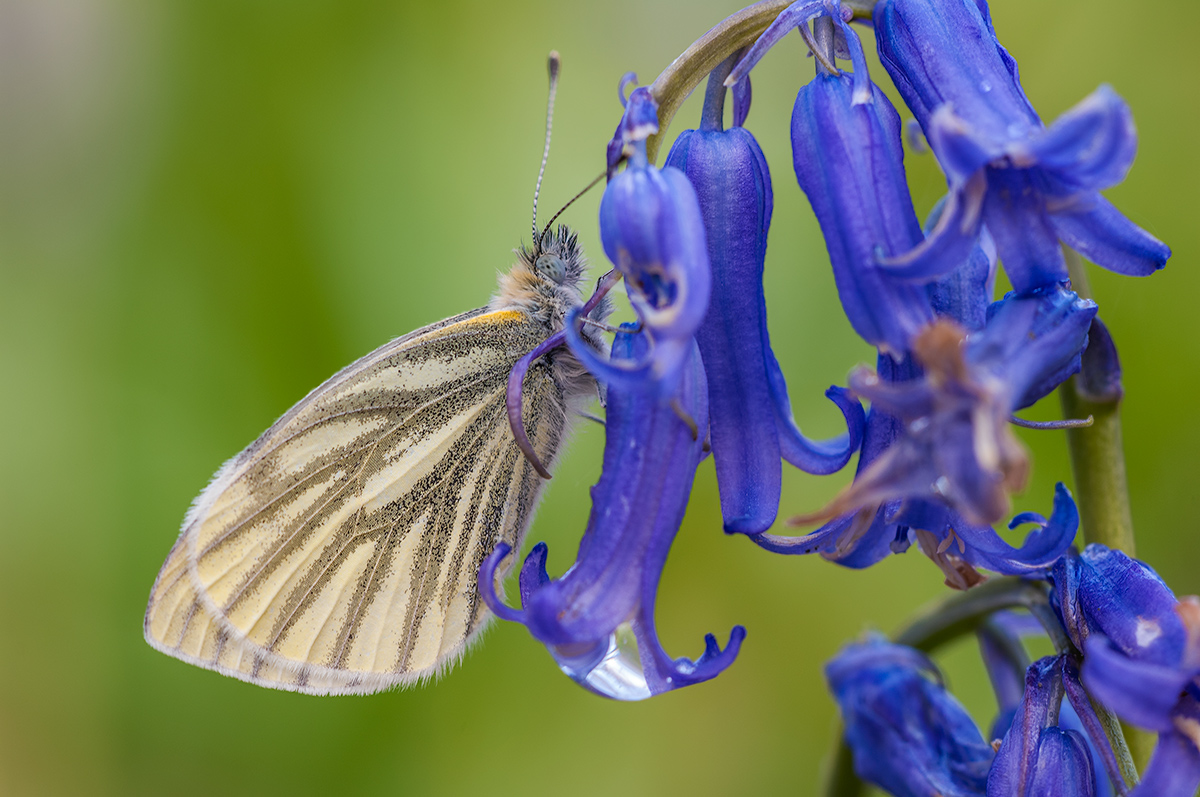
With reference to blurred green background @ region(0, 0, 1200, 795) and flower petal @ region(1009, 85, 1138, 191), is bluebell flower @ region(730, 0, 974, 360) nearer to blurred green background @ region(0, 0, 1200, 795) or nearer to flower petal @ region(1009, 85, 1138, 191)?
flower petal @ region(1009, 85, 1138, 191)

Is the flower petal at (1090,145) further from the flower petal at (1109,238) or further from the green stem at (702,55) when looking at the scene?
the green stem at (702,55)

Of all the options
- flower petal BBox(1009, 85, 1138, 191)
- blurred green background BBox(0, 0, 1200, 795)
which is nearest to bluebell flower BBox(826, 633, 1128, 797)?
flower petal BBox(1009, 85, 1138, 191)

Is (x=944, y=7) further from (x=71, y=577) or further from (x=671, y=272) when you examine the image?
(x=71, y=577)

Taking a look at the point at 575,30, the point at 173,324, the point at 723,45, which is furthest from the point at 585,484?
the point at 723,45

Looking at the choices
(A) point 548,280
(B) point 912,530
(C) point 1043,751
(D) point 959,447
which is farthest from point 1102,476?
(A) point 548,280

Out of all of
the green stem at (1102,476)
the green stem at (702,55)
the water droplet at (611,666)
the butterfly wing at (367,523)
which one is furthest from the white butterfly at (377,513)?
the green stem at (1102,476)

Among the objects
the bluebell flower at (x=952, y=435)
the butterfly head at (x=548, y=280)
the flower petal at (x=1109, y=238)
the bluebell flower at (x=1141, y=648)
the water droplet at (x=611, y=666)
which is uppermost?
the butterfly head at (x=548, y=280)

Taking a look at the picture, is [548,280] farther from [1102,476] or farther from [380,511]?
[1102,476]
